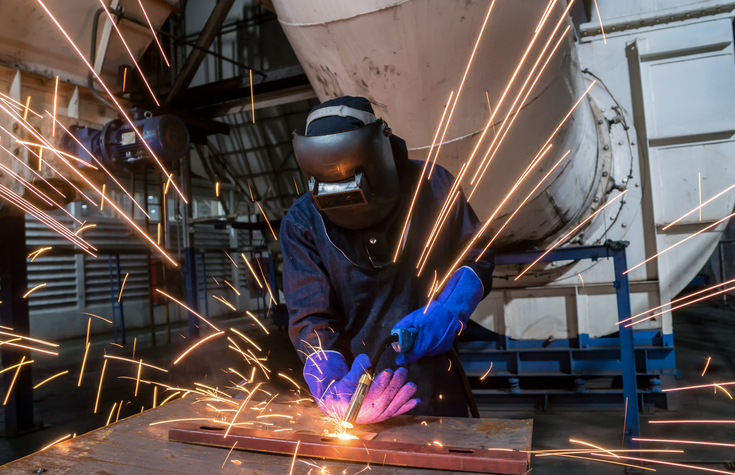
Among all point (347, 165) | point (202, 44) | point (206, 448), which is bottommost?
point (206, 448)

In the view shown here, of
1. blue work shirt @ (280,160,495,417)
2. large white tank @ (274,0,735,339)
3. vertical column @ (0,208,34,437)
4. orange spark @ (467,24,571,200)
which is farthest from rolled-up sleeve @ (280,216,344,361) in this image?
vertical column @ (0,208,34,437)

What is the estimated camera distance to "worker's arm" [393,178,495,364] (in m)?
1.28

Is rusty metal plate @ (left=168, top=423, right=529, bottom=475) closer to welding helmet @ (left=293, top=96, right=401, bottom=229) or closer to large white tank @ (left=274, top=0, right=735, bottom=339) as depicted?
welding helmet @ (left=293, top=96, right=401, bottom=229)

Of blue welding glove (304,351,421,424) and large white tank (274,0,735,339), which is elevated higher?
large white tank (274,0,735,339)

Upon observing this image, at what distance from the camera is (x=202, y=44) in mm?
3791

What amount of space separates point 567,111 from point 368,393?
1164 mm

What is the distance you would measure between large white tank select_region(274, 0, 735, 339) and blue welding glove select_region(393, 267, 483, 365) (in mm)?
445

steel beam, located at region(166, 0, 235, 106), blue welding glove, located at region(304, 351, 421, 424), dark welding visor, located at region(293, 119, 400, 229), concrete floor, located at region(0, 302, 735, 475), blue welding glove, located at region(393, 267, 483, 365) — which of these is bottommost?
concrete floor, located at region(0, 302, 735, 475)

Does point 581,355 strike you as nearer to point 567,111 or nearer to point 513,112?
point 567,111

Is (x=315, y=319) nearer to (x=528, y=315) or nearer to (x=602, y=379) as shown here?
(x=528, y=315)

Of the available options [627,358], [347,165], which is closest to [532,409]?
[627,358]

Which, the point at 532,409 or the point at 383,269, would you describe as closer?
the point at 383,269

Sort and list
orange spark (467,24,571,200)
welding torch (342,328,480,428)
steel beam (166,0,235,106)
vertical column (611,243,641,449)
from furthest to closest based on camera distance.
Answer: steel beam (166,0,235,106) < vertical column (611,243,641,449) < orange spark (467,24,571,200) < welding torch (342,328,480,428)

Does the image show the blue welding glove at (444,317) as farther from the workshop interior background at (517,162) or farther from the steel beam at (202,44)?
the steel beam at (202,44)
